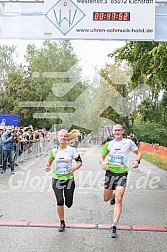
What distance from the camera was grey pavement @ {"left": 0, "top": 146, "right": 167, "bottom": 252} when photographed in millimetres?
5863

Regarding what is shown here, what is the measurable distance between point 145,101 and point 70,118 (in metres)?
9.37

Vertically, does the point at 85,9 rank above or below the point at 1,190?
above

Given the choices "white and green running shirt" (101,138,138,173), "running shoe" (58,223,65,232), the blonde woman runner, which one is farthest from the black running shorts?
"running shoe" (58,223,65,232)

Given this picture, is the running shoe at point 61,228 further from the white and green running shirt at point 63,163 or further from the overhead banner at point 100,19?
the overhead banner at point 100,19

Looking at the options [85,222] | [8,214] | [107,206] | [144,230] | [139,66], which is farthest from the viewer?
[139,66]

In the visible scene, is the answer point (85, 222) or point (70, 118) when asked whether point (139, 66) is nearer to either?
point (85, 222)

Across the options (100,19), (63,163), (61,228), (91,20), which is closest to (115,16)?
(100,19)

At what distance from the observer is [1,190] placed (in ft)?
36.0

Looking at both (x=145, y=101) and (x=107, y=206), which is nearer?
A: (x=107, y=206)

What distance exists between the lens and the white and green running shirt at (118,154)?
22.7 ft

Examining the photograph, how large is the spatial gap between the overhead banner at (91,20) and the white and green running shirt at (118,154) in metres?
4.15

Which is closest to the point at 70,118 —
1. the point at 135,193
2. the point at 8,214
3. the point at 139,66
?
the point at 139,66

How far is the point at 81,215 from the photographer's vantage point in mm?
7949

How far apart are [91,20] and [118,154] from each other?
4628mm
